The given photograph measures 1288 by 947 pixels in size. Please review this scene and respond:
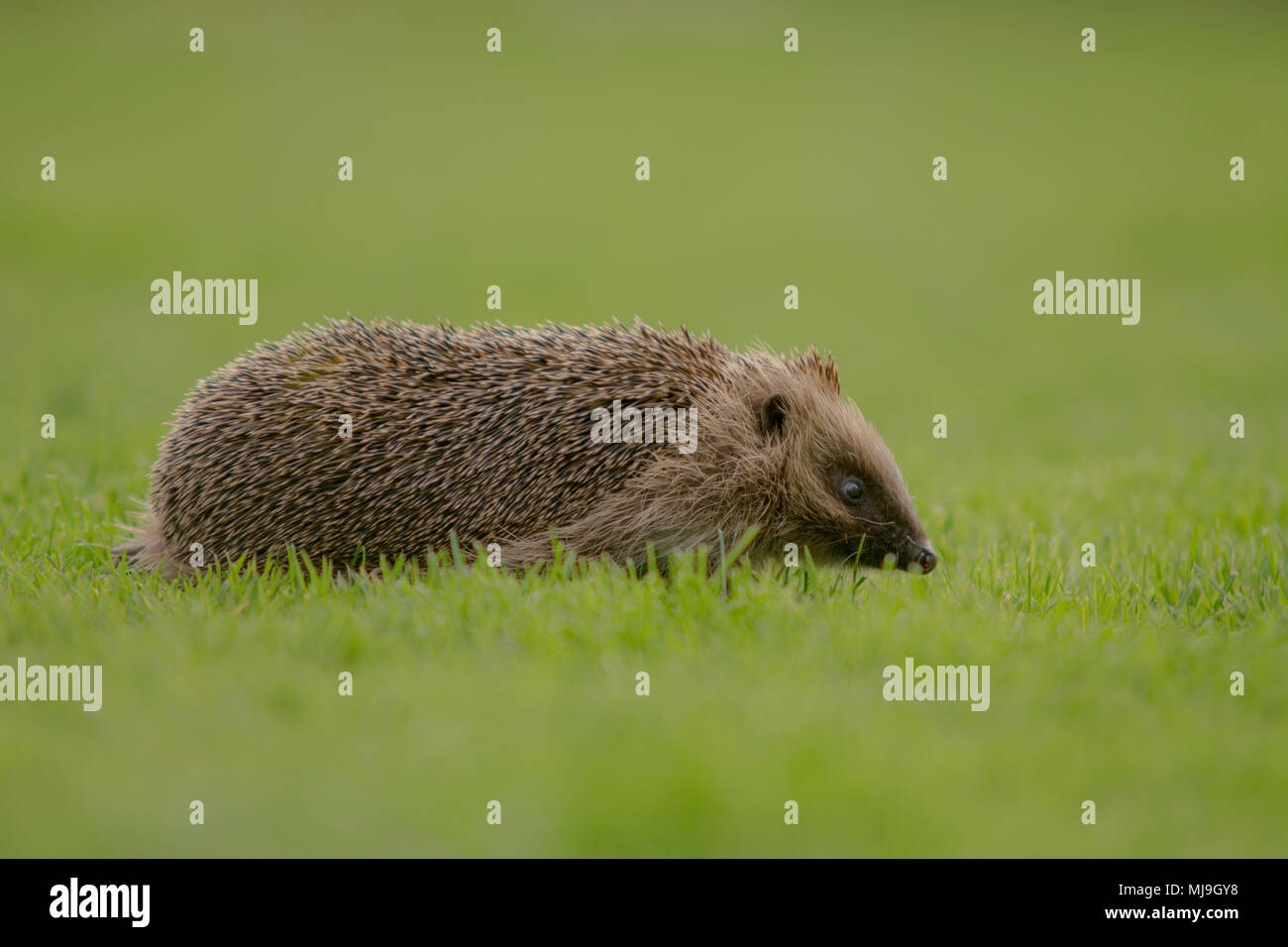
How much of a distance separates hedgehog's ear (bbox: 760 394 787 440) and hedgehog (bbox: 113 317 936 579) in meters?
0.02

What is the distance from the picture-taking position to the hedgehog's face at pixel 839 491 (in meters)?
8.54

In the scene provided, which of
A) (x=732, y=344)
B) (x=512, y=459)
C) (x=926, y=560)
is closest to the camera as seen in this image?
(x=512, y=459)

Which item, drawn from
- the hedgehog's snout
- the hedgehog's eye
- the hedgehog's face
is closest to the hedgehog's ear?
the hedgehog's face

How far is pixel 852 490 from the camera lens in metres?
8.62

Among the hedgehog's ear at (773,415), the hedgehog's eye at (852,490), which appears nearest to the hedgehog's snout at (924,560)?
the hedgehog's eye at (852,490)

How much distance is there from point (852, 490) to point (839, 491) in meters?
0.09

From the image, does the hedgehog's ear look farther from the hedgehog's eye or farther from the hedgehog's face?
the hedgehog's eye

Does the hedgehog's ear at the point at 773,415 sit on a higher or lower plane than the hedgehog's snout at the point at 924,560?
higher

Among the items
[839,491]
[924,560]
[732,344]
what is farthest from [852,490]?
[732,344]

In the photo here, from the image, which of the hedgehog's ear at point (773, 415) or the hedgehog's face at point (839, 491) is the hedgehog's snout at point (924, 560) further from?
the hedgehog's ear at point (773, 415)

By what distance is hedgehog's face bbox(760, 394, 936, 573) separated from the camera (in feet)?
28.0

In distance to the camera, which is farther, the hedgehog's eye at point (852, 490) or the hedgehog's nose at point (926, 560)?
the hedgehog's eye at point (852, 490)

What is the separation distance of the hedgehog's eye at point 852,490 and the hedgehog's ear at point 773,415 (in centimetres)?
57

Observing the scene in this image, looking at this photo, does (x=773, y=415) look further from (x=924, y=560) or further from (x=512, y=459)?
(x=512, y=459)
